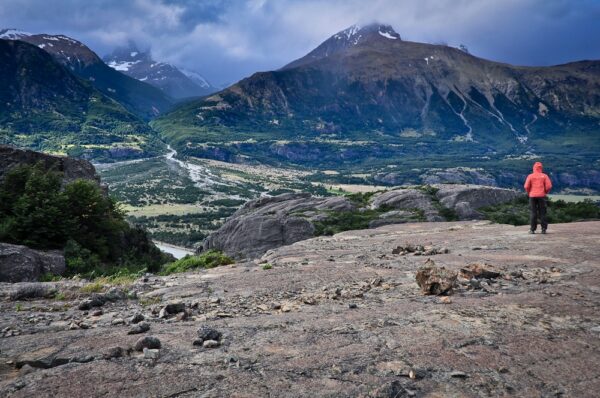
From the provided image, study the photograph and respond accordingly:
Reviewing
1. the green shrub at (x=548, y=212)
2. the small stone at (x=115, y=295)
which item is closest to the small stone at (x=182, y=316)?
the small stone at (x=115, y=295)

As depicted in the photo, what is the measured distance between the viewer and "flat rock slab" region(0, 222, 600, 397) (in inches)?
206

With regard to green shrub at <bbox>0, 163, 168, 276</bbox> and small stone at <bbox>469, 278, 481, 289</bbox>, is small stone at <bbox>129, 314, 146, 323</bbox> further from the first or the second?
green shrub at <bbox>0, 163, 168, 276</bbox>

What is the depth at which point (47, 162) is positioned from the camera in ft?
86.4

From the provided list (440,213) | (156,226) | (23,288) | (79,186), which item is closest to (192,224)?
(156,226)

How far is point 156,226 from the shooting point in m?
85.2

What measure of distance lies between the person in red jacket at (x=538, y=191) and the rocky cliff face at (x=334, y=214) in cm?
1603

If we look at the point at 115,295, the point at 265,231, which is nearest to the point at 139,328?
the point at 115,295

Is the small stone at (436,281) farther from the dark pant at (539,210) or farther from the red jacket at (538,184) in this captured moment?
the dark pant at (539,210)

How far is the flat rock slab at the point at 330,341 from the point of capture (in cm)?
524

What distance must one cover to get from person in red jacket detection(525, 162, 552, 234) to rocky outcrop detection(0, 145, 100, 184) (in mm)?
23647

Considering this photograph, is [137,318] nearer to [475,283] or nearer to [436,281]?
[436,281]

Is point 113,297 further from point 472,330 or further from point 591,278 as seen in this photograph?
point 591,278

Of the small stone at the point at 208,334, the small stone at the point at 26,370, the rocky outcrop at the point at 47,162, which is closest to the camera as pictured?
the small stone at the point at 26,370

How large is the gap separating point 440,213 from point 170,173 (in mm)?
148010
